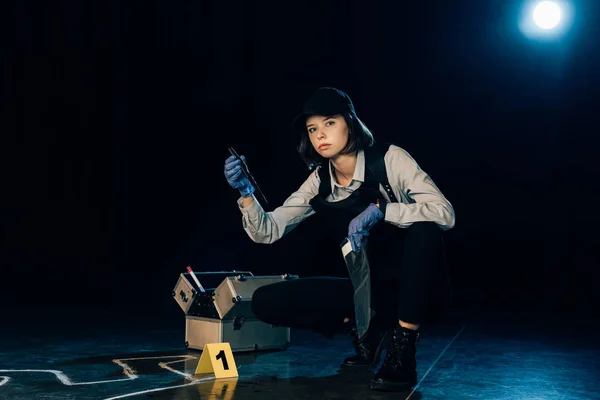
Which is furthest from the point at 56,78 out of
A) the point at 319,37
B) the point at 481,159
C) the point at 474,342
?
the point at 474,342

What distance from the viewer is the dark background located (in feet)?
20.6

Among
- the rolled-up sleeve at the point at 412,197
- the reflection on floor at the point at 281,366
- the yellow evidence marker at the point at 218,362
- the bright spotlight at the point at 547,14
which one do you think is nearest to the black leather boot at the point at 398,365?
the reflection on floor at the point at 281,366

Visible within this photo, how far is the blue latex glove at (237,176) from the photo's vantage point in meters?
2.76

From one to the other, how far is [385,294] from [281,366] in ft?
1.83

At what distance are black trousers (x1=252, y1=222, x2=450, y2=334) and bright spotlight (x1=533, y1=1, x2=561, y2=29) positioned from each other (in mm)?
3776

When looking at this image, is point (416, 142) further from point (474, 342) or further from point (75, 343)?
point (75, 343)

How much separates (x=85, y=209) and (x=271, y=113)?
6.32ft

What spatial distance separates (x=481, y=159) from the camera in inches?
254

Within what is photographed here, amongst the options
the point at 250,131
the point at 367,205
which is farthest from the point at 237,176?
the point at 250,131

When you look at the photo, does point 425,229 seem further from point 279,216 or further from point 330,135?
point 279,216

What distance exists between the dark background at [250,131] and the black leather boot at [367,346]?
333 cm

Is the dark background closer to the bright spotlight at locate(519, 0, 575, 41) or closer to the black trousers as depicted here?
the bright spotlight at locate(519, 0, 575, 41)

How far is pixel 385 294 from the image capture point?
2.90 metres

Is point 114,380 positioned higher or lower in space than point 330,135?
lower
